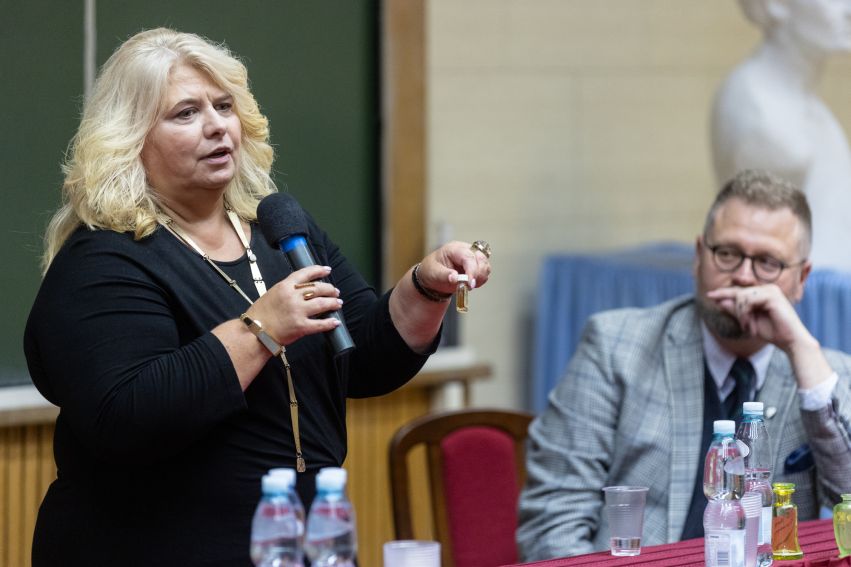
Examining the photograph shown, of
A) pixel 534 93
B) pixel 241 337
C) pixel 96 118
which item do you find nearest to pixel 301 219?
pixel 241 337

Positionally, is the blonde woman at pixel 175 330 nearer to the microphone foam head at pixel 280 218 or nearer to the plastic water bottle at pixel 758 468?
the microphone foam head at pixel 280 218

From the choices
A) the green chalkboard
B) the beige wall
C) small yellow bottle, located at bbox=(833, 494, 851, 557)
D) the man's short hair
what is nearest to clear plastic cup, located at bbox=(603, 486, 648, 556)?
small yellow bottle, located at bbox=(833, 494, 851, 557)

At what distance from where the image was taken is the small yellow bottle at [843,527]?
2.11 m

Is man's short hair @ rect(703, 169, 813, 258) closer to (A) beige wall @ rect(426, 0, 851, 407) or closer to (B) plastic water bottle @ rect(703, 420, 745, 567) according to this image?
(B) plastic water bottle @ rect(703, 420, 745, 567)

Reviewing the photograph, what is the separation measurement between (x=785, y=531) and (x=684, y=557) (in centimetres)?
17

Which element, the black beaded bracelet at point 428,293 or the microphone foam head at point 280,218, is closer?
the microphone foam head at point 280,218

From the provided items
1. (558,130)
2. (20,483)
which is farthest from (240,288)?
(558,130)

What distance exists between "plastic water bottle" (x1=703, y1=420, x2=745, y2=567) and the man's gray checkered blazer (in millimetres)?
535

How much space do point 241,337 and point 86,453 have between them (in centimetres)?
33

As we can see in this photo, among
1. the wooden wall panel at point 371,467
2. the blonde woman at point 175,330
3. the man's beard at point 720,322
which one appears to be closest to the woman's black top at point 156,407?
the blonde woman at point 175,330

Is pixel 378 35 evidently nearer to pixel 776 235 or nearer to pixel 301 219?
pixel 776 235

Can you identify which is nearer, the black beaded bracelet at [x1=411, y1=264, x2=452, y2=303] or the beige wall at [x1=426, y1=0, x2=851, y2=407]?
the black beaded bracelet at [x1=411, y1=264, x2=452, y2=303]

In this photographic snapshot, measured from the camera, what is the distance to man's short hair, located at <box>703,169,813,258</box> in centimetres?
266

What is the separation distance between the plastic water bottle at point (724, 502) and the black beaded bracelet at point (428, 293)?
0.47 metres
